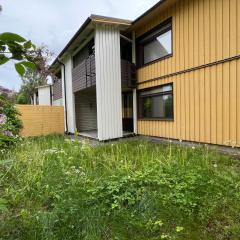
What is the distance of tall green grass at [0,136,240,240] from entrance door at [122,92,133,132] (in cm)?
713

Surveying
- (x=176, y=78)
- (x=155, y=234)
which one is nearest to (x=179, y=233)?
(x=155, y=234)

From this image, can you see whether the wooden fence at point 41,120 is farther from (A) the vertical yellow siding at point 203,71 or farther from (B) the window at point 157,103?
(A) the vertical yellow siding at point 203,71

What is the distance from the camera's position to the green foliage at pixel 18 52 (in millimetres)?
913

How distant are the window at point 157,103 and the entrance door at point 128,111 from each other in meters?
0.95

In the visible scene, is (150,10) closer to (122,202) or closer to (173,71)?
(173,71)

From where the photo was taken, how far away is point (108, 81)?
1005 cm

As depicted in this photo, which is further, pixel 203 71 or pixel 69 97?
pixel 69 97

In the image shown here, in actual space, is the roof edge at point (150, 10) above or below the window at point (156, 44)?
above

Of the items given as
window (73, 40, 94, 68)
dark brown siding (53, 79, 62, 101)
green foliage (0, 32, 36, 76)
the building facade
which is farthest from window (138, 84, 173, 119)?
green foliage (0, 32, 36, 76)

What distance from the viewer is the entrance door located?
464 inches

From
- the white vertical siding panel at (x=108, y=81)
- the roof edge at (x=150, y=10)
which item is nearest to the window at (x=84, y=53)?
the white vertical siding panel at (x=108, y=81)

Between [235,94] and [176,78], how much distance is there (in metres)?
2.49

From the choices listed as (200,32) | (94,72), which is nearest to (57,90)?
(94,72)

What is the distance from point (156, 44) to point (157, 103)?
7.48ft
